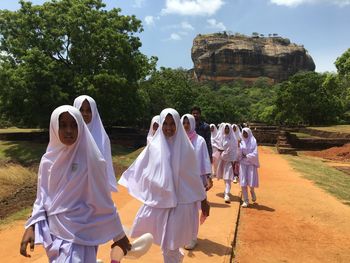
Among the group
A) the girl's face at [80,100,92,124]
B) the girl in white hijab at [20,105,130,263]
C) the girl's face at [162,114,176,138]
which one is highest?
the girl's face at [80,100,92,124]

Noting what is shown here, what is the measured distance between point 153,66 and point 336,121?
842 inches

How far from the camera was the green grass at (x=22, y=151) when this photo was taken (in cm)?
2034

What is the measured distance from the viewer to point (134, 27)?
26.4m

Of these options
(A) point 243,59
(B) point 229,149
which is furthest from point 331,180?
(A) point 243,59

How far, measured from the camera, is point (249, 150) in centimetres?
994

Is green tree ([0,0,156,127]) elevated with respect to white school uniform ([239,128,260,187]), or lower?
elevated

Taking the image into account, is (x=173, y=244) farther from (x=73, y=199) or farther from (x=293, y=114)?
(x=293, y=114)

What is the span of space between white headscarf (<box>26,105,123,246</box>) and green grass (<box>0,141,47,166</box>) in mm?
16700

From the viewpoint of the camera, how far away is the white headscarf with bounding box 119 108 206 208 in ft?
15.3

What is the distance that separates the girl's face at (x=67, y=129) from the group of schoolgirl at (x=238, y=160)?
693cm

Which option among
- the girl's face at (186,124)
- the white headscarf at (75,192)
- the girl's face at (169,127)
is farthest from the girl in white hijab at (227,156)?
the white headscarf at (75,192)

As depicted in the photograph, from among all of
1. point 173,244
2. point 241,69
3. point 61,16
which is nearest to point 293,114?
point 61,16

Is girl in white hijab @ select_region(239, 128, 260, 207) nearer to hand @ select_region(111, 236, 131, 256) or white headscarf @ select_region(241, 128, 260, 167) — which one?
white headscarf @ select_region(241, 128, 260, 167)

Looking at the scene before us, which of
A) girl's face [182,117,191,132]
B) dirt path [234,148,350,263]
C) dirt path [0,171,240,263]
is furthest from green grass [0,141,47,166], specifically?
girl's face [182,117,191,132]
